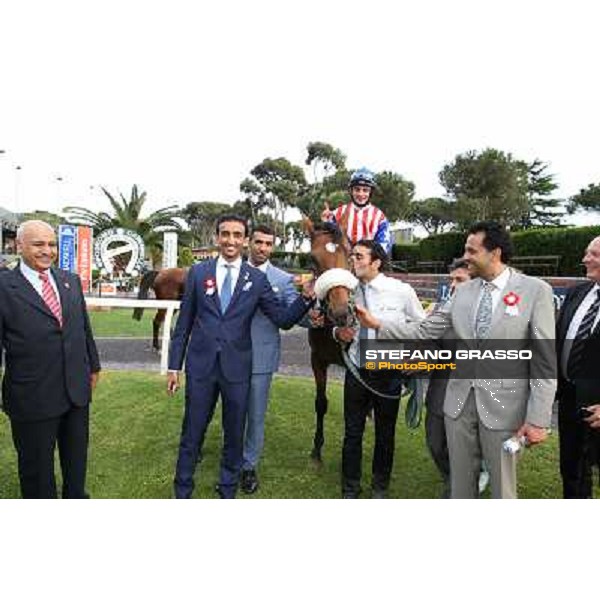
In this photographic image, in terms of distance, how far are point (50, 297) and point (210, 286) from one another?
32.6 inches

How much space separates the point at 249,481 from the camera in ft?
11.3

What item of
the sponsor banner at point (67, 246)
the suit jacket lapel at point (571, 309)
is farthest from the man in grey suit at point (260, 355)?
the sponsor banner at point (67, 246)

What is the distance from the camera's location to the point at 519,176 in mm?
24062

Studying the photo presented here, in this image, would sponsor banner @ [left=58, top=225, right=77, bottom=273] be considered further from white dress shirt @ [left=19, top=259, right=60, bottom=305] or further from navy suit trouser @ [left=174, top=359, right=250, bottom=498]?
navy suit trouser @ [left=174, top=359, right=250, bottom=498]

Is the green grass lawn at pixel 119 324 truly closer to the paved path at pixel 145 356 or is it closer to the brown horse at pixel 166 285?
the brown horse at pixel 166 285

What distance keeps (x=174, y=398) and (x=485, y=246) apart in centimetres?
350

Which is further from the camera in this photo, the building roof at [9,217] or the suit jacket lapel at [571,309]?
the building roof at [9,217]

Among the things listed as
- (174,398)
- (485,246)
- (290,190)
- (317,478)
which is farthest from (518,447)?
(290,190)

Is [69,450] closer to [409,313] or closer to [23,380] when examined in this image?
[23,380]

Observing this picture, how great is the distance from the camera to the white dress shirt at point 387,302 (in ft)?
10.3

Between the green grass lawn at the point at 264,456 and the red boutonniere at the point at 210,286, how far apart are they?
4.31 feet

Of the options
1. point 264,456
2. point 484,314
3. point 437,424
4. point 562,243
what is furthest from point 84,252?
point 484,314

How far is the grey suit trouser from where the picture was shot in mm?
2256

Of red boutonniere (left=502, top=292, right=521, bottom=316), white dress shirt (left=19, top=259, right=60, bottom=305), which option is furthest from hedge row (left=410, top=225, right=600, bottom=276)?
Result: white dress shirt (left=19, top=259, right=60, bottom=305)
